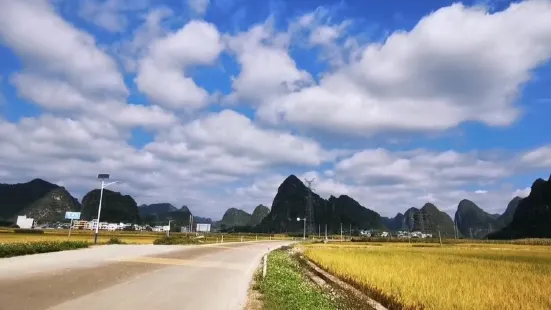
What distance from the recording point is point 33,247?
26812 mm

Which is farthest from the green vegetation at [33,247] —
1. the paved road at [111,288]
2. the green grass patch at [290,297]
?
the green grass patch at [290,297]

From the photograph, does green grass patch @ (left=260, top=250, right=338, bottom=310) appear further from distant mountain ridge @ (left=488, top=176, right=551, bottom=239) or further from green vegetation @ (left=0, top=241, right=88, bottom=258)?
distant mountain ridge @ (left=488, top=176, right=551, bottom=239)

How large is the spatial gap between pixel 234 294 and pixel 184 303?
2.99m

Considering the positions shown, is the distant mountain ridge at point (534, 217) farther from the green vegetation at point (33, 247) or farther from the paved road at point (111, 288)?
the paved road at point (111, 288)

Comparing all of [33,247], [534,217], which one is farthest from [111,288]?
[534,217]

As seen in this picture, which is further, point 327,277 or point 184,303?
point 327,277

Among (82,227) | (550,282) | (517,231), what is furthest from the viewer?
(517,231)

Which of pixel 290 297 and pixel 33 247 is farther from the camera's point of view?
pixel 33 247

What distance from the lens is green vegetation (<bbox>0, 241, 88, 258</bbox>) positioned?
2402 cm

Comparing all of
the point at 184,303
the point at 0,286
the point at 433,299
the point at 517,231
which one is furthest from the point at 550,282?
the point at 517,231

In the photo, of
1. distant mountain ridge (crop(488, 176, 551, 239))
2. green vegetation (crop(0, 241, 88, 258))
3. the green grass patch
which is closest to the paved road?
the green grass patch

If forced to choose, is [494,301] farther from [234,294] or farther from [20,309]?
[20,309]

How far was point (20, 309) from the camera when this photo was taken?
963 cm

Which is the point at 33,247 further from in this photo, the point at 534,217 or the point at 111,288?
the point at 534,217
